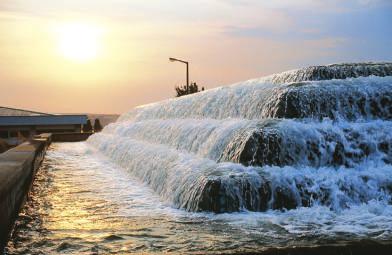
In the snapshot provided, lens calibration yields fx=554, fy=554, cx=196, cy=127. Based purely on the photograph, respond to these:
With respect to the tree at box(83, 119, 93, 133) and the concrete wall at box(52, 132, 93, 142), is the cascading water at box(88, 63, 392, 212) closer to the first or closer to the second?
the concrete wall at box(52, 132, 93, 142)

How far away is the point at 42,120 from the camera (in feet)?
170

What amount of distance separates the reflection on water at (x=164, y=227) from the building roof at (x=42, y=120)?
1733 inches

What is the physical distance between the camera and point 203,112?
15.1 meters

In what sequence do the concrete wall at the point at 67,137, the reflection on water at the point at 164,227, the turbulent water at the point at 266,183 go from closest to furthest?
the reflection on water at the point at 164,227 → the turbulent water at the point at 266,183 → the concrete wall at the point at 67,137

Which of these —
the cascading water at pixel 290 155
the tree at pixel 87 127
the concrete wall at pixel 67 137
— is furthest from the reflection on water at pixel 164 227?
the tree at pixel 87 127

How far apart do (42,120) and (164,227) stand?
47.4m

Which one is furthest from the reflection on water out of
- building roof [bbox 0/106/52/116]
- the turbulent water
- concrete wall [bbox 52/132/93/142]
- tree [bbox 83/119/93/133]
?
building roof [bbox 0/106/52/116]

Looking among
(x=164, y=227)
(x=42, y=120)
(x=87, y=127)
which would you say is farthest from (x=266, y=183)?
(x=87, y=127)

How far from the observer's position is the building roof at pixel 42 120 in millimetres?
50688

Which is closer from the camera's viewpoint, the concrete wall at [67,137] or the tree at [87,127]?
the concrete wall at [67,137]

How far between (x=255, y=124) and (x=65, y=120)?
4664 cm

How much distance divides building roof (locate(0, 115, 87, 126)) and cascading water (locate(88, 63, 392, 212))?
136 ft

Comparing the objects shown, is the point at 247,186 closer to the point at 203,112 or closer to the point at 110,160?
the point at 203,112

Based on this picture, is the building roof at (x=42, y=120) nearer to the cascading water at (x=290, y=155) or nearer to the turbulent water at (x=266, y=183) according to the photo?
the turbulent water at (x=266, y=183)
